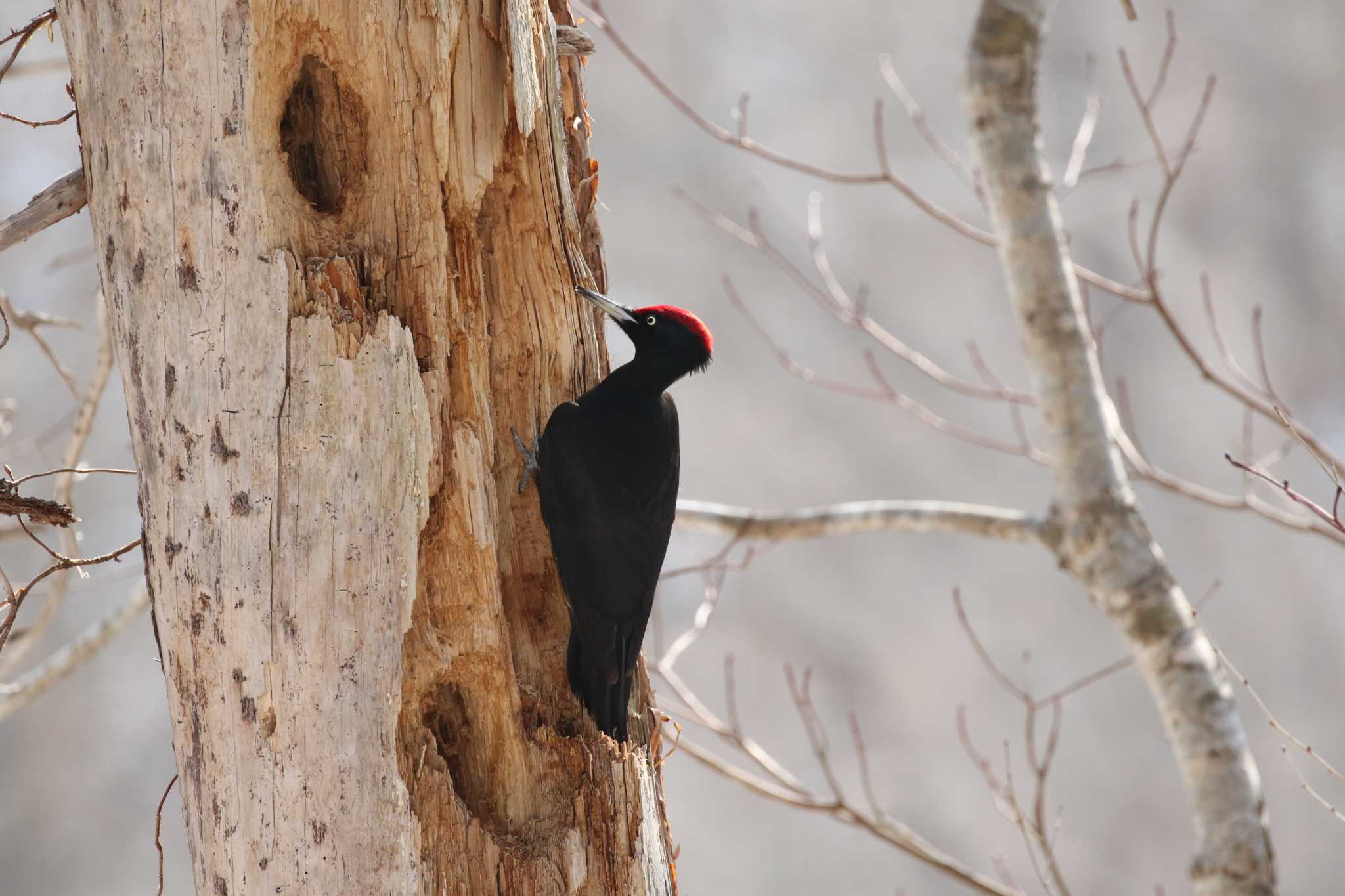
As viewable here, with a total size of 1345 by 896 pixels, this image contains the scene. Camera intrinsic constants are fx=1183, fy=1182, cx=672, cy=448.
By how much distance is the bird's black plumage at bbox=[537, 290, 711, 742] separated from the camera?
94.6 inches

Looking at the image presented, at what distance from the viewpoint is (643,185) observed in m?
14.6

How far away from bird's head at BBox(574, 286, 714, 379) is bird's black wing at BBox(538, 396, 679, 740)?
230mm

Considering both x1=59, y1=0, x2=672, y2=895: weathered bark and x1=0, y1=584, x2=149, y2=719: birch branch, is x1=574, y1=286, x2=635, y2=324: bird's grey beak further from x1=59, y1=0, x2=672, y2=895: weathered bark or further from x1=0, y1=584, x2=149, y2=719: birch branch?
x1=0, y1=584, x2=149, y2=719: birch branch

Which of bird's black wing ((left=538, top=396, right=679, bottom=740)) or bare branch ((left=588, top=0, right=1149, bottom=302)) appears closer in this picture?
bird's black wing ((left=538, top=396, right=679, bottom=740))

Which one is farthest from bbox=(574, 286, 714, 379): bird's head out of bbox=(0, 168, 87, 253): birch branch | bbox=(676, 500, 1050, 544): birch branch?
bbox=(0, 168, 87, 253): birch branch

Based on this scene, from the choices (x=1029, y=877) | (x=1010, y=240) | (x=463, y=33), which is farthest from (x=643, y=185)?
(x=463, y=33)

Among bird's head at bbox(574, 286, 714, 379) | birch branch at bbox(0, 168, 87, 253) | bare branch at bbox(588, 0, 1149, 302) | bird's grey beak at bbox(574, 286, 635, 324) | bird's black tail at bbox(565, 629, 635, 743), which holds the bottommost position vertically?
bird's black tail at bbox(565, 629, 635, 743)

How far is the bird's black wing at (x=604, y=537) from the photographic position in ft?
7.83

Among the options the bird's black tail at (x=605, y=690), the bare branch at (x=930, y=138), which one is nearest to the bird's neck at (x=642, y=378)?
the bird's black tail at (x=605, y=690)

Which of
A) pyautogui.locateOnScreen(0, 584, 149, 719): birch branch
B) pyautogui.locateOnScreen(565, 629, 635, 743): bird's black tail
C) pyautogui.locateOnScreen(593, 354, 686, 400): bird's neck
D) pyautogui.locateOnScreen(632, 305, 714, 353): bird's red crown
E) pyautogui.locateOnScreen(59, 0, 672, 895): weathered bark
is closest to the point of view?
pyautogui.locateOnScreen(59, 0, 672, 895): weathered bark

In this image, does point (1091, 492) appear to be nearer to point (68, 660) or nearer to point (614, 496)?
point (614, 496)

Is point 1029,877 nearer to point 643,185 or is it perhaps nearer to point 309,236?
point 643,185

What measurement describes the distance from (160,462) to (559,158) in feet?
3.40

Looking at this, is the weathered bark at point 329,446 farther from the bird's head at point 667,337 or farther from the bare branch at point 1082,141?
the bare branch at point 1082,141
